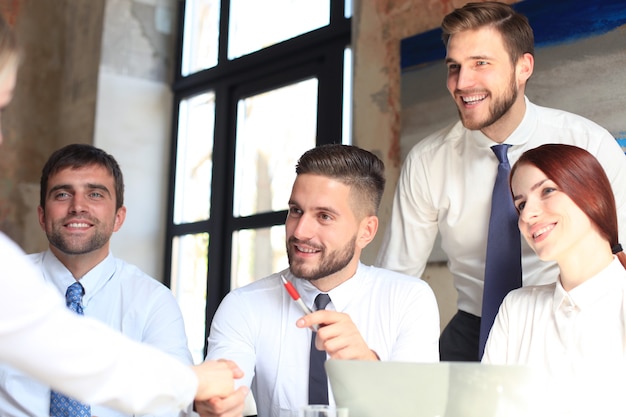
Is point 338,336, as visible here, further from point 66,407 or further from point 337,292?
point 66,407

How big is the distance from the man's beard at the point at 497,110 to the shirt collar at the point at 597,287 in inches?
25.5

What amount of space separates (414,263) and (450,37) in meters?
0.72

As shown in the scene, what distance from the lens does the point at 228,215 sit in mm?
5016

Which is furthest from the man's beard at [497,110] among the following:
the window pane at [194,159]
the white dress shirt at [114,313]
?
the window pane at [194,159]

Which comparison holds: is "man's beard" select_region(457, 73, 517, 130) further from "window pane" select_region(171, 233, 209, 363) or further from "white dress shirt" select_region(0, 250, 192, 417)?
"window pane" select_region(171, 233, 209, 363)

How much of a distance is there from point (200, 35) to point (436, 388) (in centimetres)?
471

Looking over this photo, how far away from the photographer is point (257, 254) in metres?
4.81

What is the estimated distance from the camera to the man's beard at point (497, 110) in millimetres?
2279

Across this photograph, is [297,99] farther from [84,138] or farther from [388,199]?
[84,138]

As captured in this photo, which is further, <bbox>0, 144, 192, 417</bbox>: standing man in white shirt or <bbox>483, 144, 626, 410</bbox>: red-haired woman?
<bbox>0, 144, 192, 417</bbox>: standing man in white shirt

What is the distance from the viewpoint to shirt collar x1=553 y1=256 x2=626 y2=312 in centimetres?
175

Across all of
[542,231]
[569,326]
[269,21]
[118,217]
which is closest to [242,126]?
[269,21]

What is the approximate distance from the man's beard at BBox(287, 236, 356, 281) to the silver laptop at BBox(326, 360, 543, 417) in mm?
892

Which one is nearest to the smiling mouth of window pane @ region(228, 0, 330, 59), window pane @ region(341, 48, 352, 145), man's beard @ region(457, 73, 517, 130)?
man's beard @ region(457, 73, 517, 130)
